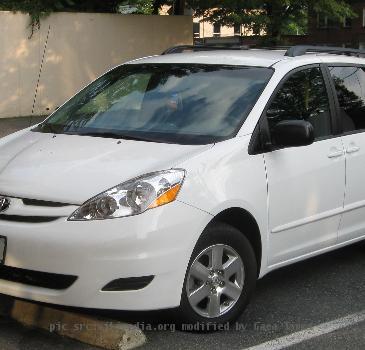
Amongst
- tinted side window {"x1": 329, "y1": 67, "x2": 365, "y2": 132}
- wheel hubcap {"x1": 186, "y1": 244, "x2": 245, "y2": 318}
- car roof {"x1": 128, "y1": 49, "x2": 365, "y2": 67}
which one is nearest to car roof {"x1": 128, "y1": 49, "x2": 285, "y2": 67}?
car roof {"x1": 128, "y1": 49, "x2": 365, "y2": 67}

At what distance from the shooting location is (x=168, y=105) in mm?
4863

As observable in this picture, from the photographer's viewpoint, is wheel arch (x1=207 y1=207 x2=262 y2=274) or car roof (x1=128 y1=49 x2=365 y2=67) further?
car roof (x1=128 y1=49 x2=365 y2=67)

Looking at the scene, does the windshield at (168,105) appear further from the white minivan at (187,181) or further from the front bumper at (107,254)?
the front bumper at (107,254)

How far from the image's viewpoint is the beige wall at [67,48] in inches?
642

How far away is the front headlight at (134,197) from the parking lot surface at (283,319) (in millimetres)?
595

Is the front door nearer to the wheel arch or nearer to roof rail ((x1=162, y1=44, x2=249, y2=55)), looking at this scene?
roof rail ((x1=162, y1=44, x2=249, y2=55))

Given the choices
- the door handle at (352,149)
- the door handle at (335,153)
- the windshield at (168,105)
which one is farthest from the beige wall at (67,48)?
the door handle at (335,153)

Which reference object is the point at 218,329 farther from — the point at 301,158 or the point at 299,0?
the point at 299,0

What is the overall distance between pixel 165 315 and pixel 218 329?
365mm

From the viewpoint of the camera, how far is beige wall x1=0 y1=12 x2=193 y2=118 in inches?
642

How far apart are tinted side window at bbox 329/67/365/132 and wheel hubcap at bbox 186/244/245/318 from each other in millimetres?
1635

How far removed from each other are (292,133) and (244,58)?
0.90 m

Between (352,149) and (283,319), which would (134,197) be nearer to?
(283,319)

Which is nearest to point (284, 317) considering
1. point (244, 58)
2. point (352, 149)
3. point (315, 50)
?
point (352, 149)
